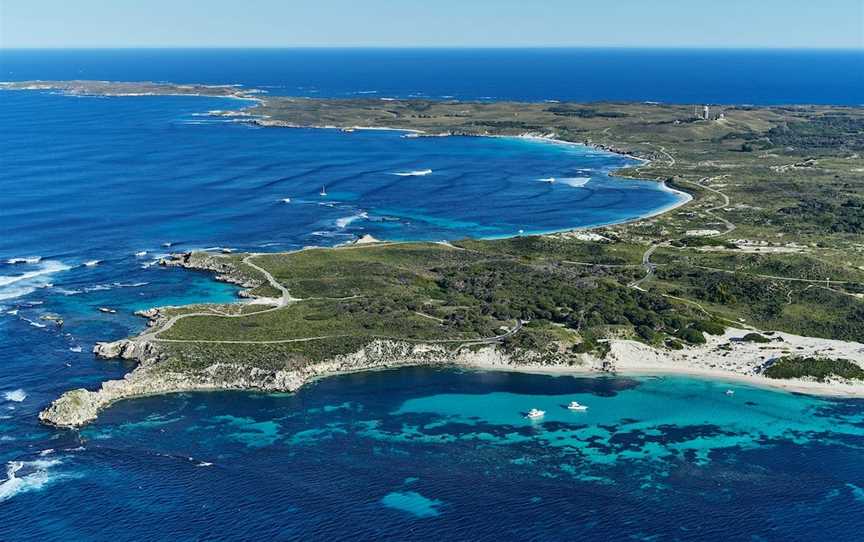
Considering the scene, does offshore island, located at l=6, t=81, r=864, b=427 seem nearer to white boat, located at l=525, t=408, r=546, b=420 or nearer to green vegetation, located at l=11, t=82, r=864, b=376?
green vegetation, located at l=11, t=82, r=864, b=376

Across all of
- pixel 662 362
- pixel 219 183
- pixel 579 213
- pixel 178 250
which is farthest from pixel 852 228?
pixel 219 183

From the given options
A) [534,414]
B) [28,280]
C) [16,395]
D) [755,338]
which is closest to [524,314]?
[534,414]

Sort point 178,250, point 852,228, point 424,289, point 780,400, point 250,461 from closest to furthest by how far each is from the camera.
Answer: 1. point 250,461
2. point 780,400
3. point 424,289
4. point 178,250
5. point 852,228

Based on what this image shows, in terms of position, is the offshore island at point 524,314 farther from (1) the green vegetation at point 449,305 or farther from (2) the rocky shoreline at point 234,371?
(1) the green vegetation at point 449,305

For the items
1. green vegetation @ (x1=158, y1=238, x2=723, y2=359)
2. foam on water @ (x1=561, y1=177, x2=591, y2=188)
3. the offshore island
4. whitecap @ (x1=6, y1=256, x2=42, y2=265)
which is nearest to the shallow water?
the offshore island

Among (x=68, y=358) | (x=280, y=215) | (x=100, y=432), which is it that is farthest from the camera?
(x=280, y=215)

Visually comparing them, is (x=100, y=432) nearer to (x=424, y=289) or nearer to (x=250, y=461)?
(x=250, y=461)
